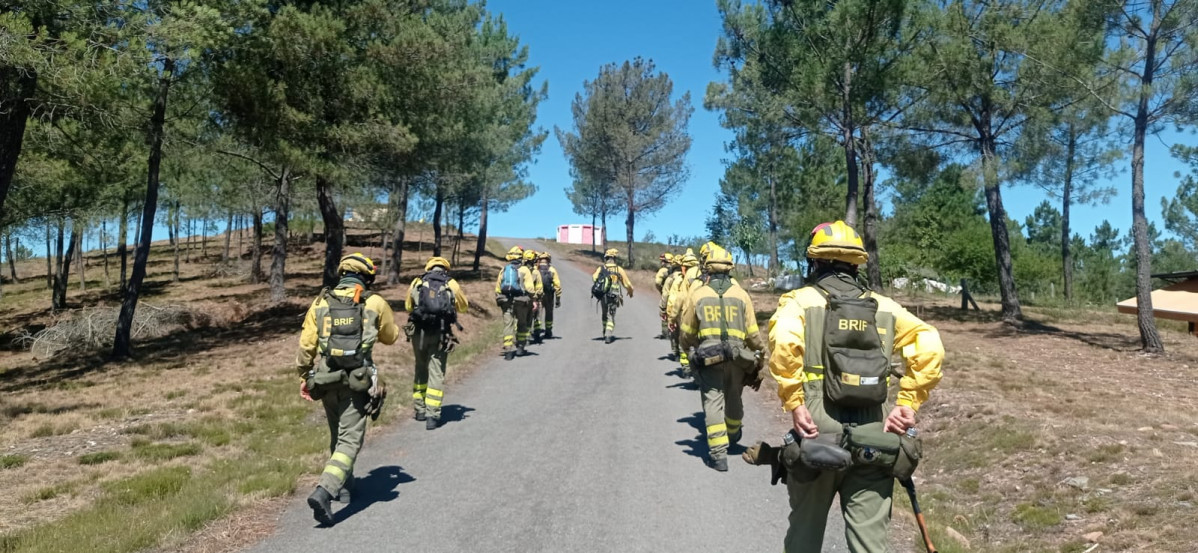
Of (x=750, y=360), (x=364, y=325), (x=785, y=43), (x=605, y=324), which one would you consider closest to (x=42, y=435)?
(x=364, y=325)

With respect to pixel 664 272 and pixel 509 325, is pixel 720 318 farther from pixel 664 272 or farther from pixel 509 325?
pixel 664 272

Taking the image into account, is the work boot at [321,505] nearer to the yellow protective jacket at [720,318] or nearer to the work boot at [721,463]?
the work boot at [721,463]

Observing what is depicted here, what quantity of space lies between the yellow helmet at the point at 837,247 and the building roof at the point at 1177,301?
22097mm

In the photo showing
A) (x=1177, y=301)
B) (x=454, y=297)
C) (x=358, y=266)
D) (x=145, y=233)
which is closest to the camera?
(x=358, y=266)

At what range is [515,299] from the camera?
13477 millimetres

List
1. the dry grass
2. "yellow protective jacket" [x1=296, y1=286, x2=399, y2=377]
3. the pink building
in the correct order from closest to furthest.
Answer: the dry grass, "yellow protective jacket" [x1=296, y1=286, x2=399, y2=377], the pink building

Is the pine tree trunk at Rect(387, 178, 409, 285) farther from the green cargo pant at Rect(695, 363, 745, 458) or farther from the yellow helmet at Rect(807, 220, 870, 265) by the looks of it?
the yellow helmet at Rect(807, 220, 870, 265)

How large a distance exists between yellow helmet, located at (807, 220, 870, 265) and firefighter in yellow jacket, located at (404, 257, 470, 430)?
19.0 feet

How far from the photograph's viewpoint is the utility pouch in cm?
559

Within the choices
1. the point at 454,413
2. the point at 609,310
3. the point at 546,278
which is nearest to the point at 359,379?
the point at 454,413

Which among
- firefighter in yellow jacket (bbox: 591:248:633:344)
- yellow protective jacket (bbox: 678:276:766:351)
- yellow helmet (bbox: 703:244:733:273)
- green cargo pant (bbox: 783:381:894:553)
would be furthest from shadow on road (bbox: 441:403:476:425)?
firefighter in yellow jacket (bbox: 591:248:633:344)

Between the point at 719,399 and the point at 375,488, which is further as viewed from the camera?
the point at 719,399

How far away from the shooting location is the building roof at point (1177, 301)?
2028 centimetres

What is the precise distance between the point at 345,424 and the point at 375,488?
0.85 metres
